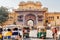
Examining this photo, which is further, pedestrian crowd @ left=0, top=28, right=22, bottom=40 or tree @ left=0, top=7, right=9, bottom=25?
tree @ left=0, top=7, right=9, bottom=25

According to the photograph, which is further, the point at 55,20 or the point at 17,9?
the point at 55,20

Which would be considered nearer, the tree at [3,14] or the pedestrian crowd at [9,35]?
the pedestrian crowd at [9,35]

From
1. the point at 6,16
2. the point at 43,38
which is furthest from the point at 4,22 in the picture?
the point at 43,38

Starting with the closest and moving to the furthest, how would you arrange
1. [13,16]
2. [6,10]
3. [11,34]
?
[11,34] → [6,10] → [13,16]

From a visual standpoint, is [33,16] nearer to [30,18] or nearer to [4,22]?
[30,18]

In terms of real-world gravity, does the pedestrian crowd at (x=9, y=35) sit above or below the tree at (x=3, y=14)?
below

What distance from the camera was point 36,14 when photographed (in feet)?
127

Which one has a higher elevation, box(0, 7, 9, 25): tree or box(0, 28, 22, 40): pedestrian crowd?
box(0, 7, 9, 25): tree

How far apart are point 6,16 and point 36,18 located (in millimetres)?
5491

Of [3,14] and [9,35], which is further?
[3,14]

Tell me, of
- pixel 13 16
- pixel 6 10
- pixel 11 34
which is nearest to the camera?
pixel 11 34

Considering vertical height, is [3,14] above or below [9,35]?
above

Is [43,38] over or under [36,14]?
under

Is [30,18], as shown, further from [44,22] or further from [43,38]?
[43,38]
